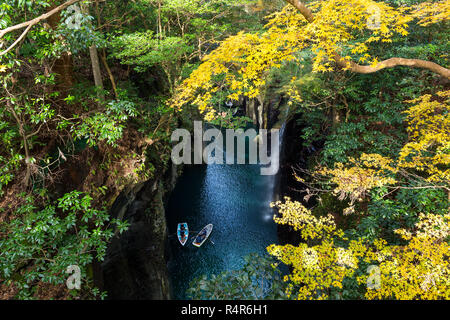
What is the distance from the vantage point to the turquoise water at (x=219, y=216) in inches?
495

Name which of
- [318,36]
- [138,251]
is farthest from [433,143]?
[138,251]

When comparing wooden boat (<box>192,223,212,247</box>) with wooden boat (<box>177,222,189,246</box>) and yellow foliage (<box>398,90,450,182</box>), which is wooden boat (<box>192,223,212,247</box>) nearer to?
wooden boat (<box>177,222,189,246</box>)

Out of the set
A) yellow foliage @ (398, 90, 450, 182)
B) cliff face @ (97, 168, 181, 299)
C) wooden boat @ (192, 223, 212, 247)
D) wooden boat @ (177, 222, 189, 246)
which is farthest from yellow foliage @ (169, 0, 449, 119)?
wooden boat @ (177, 222, 189, 246)

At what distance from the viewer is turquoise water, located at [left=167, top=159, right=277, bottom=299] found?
12.6 metres

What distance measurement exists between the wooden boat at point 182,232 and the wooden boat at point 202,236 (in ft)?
2.21

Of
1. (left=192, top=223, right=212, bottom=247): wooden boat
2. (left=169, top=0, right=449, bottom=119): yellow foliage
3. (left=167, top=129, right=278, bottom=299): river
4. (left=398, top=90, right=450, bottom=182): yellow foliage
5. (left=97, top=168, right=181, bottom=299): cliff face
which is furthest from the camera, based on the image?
(left=192, top=223, right=212, bottom=247): wooden boat

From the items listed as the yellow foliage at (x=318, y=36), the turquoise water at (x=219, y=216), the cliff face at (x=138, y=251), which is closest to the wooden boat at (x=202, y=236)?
the turquoise water at (x=219, y=216)

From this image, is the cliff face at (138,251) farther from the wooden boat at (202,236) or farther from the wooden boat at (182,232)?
the wooden boat at (202,236)

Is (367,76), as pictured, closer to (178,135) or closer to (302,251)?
(302,251)

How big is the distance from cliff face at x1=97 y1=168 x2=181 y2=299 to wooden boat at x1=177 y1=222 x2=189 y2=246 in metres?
2.14

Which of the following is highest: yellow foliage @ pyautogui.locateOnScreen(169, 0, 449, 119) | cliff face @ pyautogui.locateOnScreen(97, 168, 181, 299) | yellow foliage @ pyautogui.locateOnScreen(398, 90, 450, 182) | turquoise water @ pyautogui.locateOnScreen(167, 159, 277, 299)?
yellow foliage @ pyautogui.locateOnScreen(169, 0, 449, 119)

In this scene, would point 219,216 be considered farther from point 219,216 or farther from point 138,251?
point 138,251

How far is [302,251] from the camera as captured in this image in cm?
622

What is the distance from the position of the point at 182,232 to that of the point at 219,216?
308 cm
